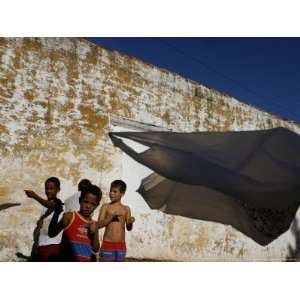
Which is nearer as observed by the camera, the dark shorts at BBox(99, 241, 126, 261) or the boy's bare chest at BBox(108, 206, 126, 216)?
the dark shorts at BBox(99, 241, 126, 261)

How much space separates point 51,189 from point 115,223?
0.87 meters

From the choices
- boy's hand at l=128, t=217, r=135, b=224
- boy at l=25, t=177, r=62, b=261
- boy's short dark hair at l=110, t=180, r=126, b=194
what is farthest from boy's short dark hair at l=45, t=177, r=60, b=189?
boy's hand at l=128, t=217, r=135, b=224

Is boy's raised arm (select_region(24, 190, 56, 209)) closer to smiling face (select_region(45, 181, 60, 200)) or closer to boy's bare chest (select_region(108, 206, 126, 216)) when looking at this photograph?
smiling face (select_region(45, 181, 60, 200))

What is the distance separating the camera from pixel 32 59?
480cm

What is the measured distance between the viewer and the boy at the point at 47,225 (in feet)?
14.8

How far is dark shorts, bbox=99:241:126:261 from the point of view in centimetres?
476

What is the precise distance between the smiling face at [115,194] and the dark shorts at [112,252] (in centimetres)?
56

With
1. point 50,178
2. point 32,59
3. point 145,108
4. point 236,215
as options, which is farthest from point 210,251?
point 32,59

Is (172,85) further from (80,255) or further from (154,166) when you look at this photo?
(80,255)

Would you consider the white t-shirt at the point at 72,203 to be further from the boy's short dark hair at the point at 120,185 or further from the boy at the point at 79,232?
the boy's short dark hair at the point at 120,185

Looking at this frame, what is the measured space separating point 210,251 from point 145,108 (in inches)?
92.6

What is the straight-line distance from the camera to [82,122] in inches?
200

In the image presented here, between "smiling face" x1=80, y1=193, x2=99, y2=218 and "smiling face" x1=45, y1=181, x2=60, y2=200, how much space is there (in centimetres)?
35

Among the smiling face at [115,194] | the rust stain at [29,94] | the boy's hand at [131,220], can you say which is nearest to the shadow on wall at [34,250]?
the smiling face at [115,194]
